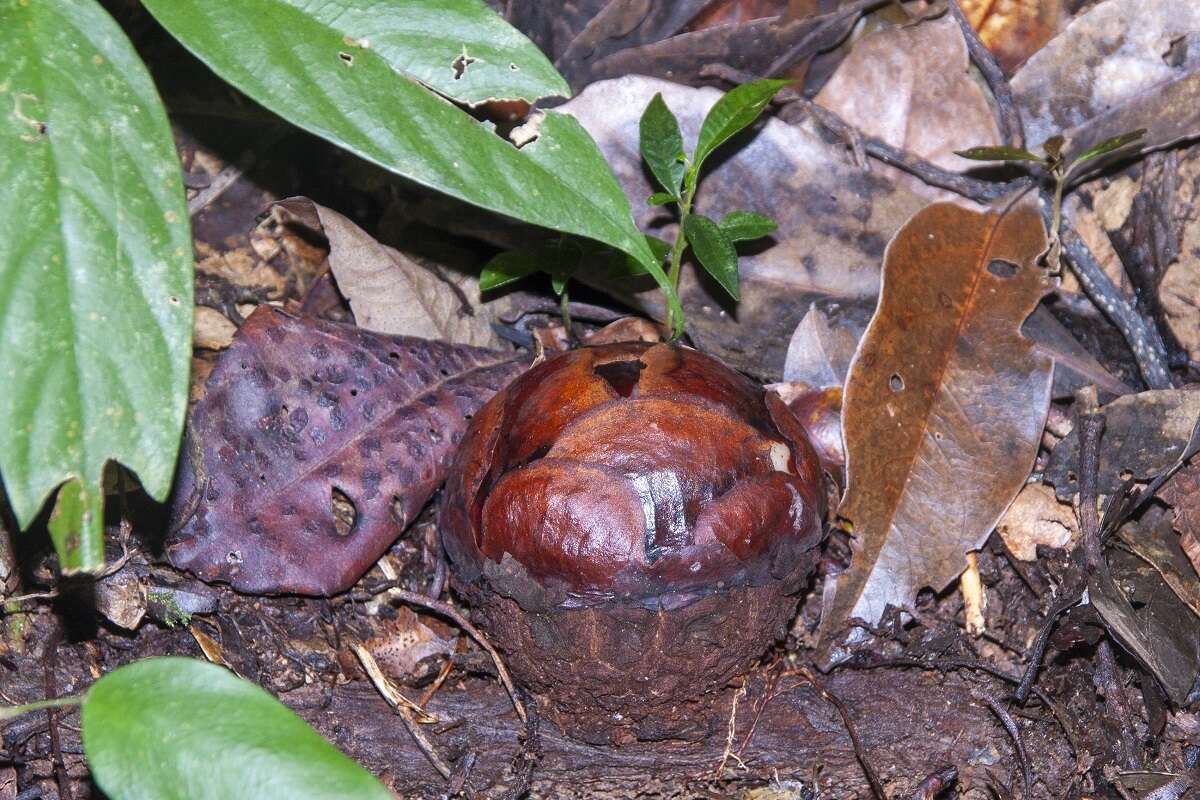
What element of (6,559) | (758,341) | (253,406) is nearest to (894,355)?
(758,341)

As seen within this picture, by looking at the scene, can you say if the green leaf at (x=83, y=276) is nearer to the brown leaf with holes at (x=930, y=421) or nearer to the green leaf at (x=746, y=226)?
the green leaf at (x=746, y=226)

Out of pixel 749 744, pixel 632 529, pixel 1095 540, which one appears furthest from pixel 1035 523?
pixel 632 529

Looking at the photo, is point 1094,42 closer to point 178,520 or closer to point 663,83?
point 663,83

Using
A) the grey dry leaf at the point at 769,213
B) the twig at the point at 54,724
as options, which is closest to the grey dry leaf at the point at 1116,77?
the grey dry leaf at the point at 769,213

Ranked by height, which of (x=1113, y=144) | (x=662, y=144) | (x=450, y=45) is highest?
(x=450, y=45)

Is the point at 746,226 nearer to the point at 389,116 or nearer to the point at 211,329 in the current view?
the point at 389,116

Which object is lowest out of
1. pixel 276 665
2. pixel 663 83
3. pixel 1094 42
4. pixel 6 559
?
pixel 276 665

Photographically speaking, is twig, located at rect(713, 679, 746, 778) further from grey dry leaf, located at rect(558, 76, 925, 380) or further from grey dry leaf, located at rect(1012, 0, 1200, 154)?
grey dry leaf, located at rect(1012, 0, 1200, 154)
